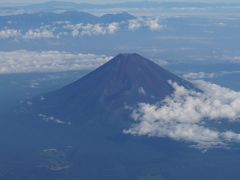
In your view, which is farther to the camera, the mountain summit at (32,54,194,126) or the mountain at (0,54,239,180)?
the mountain summit at (32,54,194,126)

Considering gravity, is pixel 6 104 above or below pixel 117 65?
below

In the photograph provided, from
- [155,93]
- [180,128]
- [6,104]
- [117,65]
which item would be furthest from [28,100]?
[180,128]

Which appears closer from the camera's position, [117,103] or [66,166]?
[66,166]

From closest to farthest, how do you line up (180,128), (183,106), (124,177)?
(124,177), (180,128), (183,106)

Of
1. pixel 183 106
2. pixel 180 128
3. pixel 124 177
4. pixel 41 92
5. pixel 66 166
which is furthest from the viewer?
pixel 41 92

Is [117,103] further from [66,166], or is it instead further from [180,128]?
[66,166]

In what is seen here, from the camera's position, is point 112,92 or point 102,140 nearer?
point 102,140

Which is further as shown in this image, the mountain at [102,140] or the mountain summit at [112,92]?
the mountain summit at [112,92]

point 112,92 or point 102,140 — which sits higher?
point 112,92
